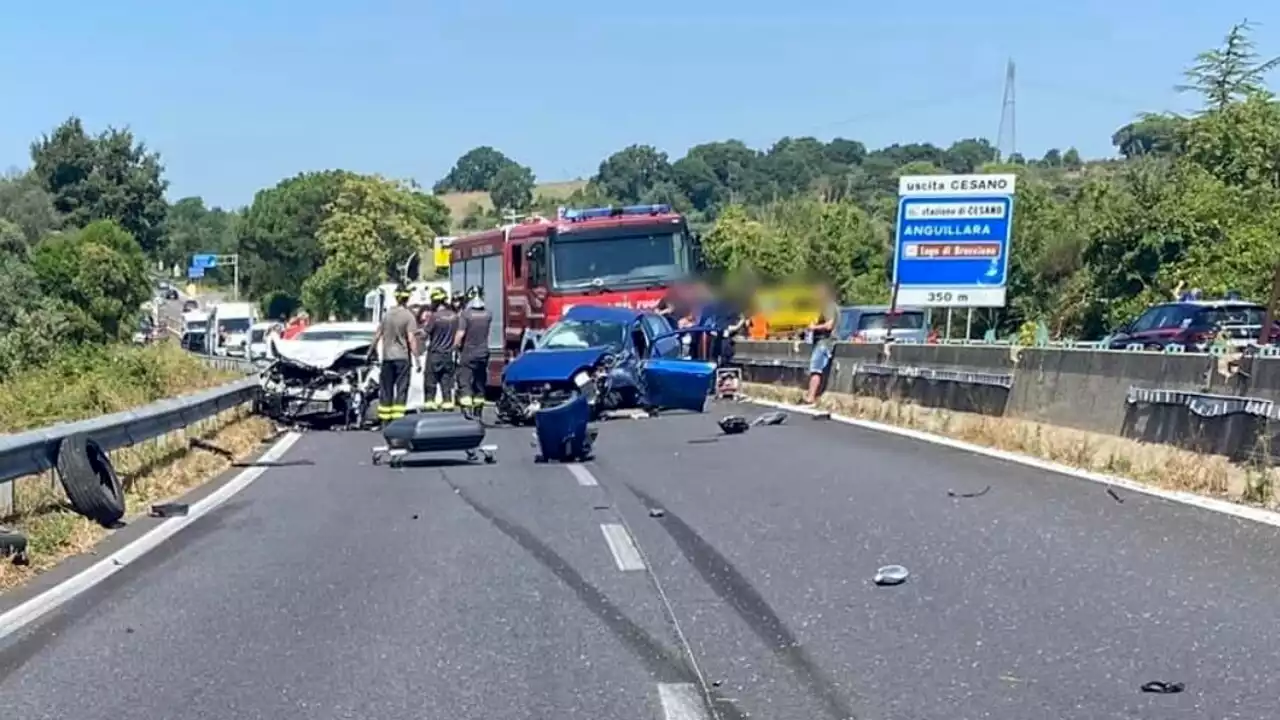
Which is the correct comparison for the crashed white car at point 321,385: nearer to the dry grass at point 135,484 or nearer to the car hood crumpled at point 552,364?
the dry grass at point 135,484

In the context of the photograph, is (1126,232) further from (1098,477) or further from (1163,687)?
(1163,687)

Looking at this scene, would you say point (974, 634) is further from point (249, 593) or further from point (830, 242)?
point (830, 242)

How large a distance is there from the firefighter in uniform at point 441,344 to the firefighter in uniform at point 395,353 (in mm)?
1144

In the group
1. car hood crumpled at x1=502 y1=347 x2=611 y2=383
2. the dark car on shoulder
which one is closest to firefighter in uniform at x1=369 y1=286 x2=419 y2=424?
car hood crumpled at x1=502 y1=347 x2=611 y2=383

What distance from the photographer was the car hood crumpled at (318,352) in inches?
898

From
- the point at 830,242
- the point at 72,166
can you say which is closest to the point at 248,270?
the point at 72,166

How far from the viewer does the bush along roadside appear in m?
19.5

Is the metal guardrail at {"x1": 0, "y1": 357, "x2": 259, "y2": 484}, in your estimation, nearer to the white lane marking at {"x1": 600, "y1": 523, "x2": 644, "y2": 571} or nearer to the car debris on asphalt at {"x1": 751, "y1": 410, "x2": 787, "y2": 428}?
the white lane marking at {"x1": 600, "y1": 523, "x2": 644, "y2": 571}

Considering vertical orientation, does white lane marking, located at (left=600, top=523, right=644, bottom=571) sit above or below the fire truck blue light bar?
below

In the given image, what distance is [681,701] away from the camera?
6473 millimetres

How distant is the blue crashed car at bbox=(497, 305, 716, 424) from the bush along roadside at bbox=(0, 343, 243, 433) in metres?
5.04

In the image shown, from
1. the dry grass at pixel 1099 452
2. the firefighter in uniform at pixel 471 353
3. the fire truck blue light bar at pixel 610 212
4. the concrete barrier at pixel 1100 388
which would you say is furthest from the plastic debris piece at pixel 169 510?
the fire truck blue light bar at pixel 610 212

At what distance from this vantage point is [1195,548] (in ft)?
32.7

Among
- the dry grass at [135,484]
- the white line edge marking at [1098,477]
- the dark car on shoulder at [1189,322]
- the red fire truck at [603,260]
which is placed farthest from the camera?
the red fire truck at [603,260]
